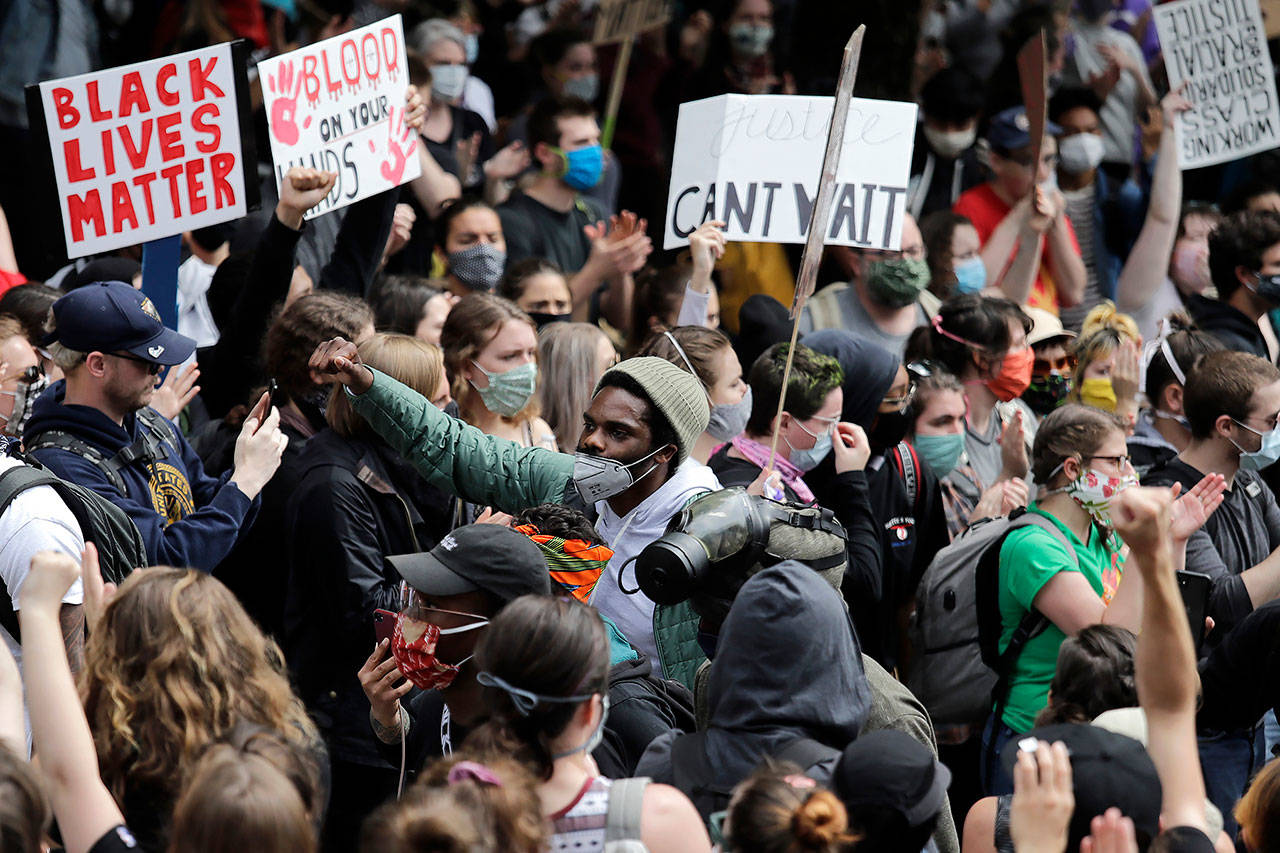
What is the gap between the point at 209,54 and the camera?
5.82m

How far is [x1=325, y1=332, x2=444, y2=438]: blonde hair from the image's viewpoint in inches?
195

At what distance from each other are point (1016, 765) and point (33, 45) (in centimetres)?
690

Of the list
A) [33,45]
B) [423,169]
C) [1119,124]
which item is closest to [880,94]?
[1119,124]

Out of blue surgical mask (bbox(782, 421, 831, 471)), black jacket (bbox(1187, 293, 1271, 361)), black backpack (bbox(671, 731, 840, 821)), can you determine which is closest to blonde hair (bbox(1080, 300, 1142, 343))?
black jacket (bbox(1187, 293, 1271, 361))

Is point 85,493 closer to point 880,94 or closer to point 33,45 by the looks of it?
point 33,45

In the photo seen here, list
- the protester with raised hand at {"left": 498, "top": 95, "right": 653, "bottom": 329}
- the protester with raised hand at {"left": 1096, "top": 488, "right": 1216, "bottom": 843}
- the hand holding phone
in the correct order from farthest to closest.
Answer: the protester with raised hand at {"left": 498, "top": 95, "right": 653, "bottom": 329}, the hand holding phone, the protester with raised hand at {"left": 1096, "top": 488, "right": 1216, "bottom": 843}

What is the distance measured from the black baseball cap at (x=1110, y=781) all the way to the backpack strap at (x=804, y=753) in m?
0.39

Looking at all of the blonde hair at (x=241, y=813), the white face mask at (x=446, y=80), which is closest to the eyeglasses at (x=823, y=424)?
the blonde hair at (x=241, y=813)

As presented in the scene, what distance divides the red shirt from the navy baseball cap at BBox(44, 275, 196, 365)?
5467 millimetres

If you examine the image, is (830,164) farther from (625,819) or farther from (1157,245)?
(1157,245)

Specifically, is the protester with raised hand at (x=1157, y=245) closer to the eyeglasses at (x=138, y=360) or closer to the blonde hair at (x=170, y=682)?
the eyeglasses at (x=138, y=360)

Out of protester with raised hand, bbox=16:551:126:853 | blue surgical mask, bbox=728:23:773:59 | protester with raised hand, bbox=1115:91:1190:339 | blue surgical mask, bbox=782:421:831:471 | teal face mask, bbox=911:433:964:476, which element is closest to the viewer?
protester with raised hand, bbox=16:551:126:853

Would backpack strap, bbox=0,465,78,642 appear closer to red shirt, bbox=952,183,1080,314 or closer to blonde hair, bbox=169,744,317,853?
→ blonde hair, bbox=169,744,317,853

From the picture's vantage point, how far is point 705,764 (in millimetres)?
3240
